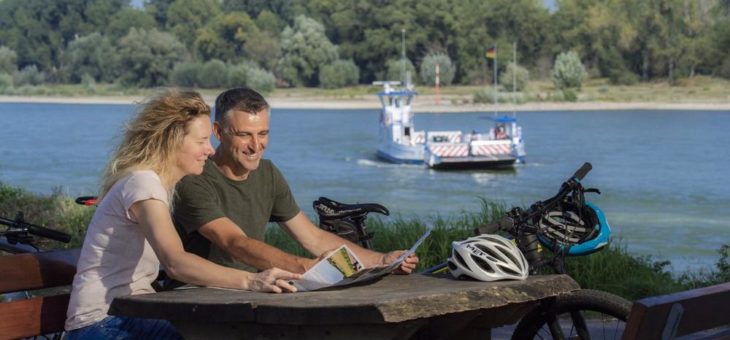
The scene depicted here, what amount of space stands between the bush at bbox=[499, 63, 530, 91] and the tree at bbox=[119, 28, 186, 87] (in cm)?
2473

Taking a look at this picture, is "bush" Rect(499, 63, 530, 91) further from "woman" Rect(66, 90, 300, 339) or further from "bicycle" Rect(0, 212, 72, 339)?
"woman" Rect(66, 90, 300, 339)

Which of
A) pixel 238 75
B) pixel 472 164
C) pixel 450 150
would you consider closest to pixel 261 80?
pixel 238 75

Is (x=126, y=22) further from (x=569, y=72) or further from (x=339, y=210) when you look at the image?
(x=339, y=210)

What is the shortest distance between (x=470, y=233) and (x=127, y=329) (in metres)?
6.17

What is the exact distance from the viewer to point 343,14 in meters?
104

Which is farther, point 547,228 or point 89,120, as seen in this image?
point 89,120

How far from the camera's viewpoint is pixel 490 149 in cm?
4631

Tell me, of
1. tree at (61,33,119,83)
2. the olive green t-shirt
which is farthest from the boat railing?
tree at (61,33,119,83)

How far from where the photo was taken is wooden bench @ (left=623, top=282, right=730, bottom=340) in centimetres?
318

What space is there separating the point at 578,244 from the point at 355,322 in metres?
1.71

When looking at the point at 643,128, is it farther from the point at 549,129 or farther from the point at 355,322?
the point at 355,322

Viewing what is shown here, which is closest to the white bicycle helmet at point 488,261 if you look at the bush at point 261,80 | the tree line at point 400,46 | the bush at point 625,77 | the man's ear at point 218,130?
the man's ear at point 218,130

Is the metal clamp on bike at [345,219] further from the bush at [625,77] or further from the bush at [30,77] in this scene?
the bush at [30,77]

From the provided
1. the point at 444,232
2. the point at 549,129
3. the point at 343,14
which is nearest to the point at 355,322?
the point at 444,232
